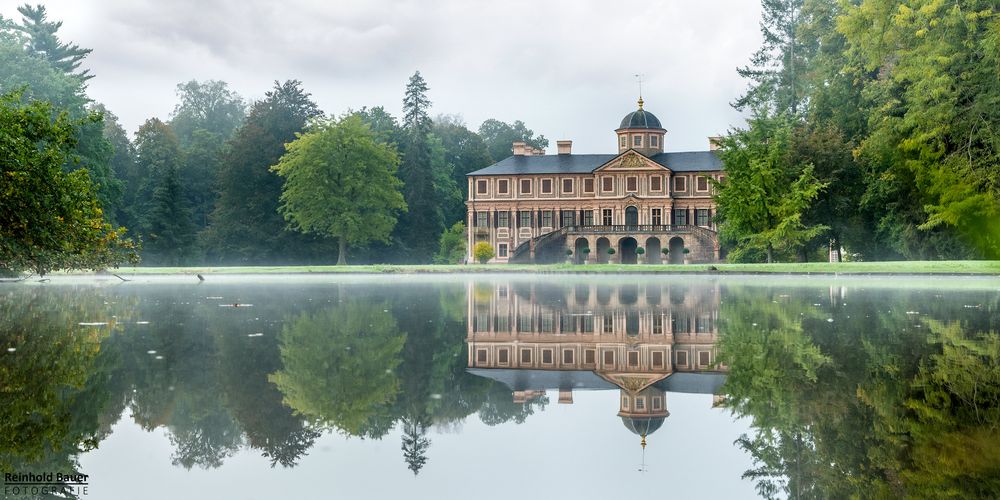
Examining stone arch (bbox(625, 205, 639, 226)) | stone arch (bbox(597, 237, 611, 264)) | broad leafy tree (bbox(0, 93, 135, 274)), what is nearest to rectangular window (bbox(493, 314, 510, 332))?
broad leafy tree (bbox(0, 93, 135, 274))

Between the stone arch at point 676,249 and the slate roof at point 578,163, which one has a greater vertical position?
the slate roof at point 578,163

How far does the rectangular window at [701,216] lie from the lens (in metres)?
75.1

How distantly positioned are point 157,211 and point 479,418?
210 ft

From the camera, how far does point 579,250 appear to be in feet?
238

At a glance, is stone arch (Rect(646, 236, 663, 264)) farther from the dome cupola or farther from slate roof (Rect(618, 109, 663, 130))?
slate roof (Rect(618, 109, 663, 130))

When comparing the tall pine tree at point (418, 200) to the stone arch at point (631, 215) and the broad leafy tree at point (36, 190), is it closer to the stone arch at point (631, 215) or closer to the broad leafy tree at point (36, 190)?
the stone arch at point (631, 215)

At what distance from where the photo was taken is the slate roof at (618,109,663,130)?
7888 cm

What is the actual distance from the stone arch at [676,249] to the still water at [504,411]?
185 feet

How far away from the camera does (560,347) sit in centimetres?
1178

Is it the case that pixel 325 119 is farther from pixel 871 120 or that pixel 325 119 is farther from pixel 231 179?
pixel 871 120

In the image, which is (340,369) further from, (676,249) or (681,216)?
(681,216)

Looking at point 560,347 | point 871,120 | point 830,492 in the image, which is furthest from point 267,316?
point 871,120

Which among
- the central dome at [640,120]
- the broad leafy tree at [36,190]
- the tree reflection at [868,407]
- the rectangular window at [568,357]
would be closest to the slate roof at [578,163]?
the central dome at [640,120]

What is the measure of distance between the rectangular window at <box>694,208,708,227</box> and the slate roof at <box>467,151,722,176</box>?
125 inches
